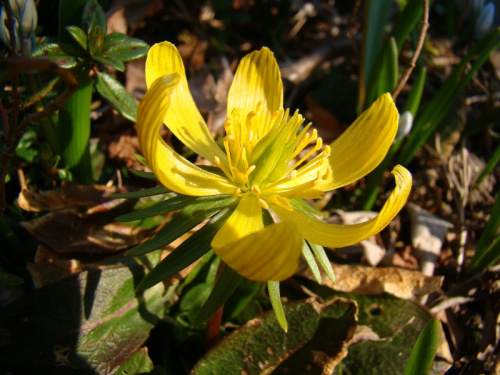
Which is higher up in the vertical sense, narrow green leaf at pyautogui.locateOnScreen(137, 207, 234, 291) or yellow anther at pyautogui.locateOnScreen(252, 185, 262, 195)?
yellow anther at pyautogui.locateOnScreen(252, 185, 262, 195)

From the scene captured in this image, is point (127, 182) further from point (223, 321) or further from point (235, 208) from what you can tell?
point (235, 208)

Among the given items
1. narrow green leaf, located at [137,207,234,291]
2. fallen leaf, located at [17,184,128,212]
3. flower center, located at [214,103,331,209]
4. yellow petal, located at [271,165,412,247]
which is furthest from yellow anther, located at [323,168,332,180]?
fallen leaf, located at [17,184,128,212]

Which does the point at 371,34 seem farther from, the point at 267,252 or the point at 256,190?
the point at 267,252

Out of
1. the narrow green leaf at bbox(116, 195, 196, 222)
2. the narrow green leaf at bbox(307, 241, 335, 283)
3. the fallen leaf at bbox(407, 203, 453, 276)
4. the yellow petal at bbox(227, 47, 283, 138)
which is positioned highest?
the yellow petal at bbox(227, 47, 283, 138)

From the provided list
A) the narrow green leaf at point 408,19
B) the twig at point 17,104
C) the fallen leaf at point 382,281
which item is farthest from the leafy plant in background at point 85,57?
the narrow green leaf at point 408,19

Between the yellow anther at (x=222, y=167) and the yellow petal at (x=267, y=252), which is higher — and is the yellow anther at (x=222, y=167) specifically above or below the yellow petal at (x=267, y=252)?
below

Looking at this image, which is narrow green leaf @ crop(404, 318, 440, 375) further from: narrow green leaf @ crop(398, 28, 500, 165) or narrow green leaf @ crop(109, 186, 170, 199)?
narrow green leaf @ crop(398, 28, 500, 165)

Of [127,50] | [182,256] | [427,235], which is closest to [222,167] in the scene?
[182,256]

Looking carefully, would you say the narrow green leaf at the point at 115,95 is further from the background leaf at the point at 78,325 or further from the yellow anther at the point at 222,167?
the background leaf at the point at 78,325
